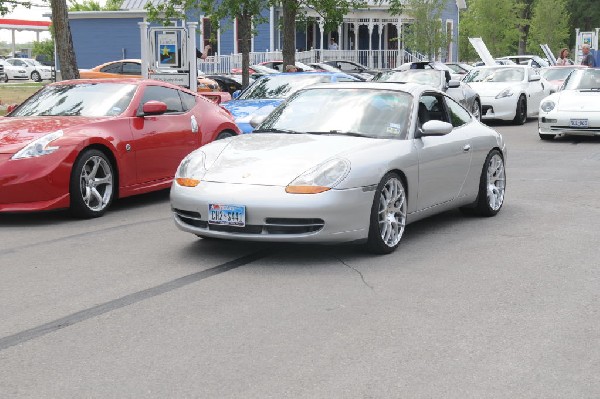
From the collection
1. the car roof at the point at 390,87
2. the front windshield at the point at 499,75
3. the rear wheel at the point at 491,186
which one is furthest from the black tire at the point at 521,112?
the car roof at the point at 390,87

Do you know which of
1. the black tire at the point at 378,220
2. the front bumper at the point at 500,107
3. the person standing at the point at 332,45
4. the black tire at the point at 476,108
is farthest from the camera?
the person standing at the point at 332,45

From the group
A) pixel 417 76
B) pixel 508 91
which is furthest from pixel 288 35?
pixel 508 91

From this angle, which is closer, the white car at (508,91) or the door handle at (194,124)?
the door handle at (194,124)

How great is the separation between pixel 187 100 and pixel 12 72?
49.8m

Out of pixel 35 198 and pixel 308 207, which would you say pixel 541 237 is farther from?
pixel 35 198

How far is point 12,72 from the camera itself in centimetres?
5825

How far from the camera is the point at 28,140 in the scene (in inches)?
366

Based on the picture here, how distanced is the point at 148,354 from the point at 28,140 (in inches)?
194

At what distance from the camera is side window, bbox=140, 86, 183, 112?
428 inches

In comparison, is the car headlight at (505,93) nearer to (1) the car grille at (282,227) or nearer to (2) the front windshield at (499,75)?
(2) the front windshield at (499,75)

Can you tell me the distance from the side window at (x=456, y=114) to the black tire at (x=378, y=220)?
1.58 metres

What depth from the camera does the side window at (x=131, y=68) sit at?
3005 centimetres

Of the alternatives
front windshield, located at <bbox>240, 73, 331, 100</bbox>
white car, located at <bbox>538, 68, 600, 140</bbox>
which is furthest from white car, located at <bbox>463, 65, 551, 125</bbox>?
front windshield, located at <bbox>240, 73, 331, 100</bbox>

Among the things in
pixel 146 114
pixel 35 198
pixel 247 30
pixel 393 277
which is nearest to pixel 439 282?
pixel 393 277
